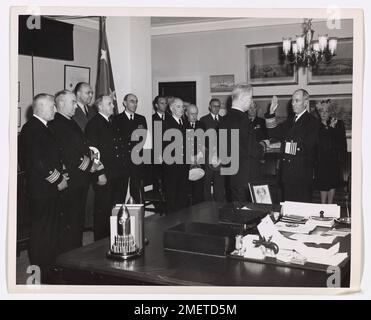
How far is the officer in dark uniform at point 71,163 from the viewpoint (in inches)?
133

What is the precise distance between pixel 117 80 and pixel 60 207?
7.18ft

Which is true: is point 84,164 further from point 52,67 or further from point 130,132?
point 52,67

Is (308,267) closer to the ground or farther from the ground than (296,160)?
closer to the ground

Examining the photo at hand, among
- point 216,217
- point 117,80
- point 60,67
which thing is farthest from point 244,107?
point 60,67

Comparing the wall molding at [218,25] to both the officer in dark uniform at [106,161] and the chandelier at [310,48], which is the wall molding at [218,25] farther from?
the officer in dark uniform at [106,161]

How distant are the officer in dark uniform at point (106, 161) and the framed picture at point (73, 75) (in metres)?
2.38

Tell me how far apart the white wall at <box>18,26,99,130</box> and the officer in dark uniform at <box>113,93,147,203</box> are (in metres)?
1.54

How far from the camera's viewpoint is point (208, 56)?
710cm

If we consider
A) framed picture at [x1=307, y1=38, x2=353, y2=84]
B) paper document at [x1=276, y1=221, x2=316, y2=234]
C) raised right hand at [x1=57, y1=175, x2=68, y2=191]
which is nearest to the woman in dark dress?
framed picture at [x1=307, y1=38, x2=353, y2=84]

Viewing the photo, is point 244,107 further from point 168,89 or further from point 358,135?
point 168,89

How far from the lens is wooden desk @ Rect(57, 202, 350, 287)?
5.35ft

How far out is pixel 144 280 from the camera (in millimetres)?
1679

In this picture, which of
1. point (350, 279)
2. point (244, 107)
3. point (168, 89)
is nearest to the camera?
point (350, 279)

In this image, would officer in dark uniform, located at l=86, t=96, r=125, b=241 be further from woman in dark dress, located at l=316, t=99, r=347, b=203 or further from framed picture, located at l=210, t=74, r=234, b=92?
framed picture, located at l=210, t=74, r=234, b=92
